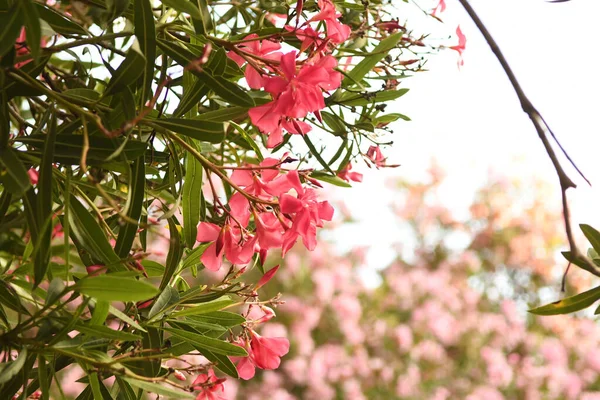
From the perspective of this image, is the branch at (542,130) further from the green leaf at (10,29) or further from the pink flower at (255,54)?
the green leaf at (10,29)

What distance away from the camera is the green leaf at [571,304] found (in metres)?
0.55

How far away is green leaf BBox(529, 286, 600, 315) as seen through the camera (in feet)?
1.80

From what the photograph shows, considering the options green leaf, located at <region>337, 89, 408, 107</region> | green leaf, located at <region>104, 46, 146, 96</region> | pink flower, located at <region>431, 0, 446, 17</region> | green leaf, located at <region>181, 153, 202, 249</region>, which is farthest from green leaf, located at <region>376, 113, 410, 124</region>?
green leaf, located at <region>104, 46, 146, 96</region>

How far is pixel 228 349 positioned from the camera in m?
0.61

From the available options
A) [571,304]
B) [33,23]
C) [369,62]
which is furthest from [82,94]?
[571,304]

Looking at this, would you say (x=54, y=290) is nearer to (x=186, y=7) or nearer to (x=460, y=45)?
(x=186, y=7)

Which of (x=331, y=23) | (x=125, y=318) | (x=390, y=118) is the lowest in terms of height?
(x=125, y=318)

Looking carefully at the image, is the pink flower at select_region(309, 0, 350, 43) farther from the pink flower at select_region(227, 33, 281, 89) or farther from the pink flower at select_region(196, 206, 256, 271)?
the pink flower at select_region(196, 206, 256, 271)

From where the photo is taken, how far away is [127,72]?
0.48m

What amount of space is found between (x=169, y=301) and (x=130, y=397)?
3.5 inches

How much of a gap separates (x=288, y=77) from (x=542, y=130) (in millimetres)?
179

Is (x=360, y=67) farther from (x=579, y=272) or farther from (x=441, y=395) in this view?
(x=579, y=272)

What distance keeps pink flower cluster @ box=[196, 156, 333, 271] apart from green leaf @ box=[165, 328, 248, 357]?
0.20 ft

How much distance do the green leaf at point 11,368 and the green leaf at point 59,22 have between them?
23 cm
